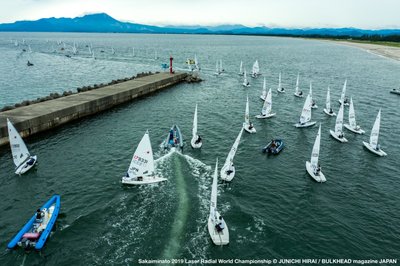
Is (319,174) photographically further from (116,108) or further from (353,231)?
(116,108)

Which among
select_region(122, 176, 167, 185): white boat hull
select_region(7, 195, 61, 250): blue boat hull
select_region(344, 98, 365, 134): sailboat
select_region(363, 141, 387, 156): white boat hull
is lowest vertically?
select_region(7, 195, 61, 250): blue boat hull

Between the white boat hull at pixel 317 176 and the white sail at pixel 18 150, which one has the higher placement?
the white sail at pixel 18 150

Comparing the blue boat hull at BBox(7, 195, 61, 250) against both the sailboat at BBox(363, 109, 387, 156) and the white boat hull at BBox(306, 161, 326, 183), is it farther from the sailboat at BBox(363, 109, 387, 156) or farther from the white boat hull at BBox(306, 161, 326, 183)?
the sailboat at BBox(363, 109, 387, 156)

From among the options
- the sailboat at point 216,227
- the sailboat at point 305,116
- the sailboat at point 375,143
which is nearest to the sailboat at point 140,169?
the sailboat at point 216,227

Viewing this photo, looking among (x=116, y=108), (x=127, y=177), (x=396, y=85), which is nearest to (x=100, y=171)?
(x=127, y=177)

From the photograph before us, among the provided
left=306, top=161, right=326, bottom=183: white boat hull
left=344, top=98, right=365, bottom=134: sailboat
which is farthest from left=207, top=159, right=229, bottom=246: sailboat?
left=344, top=98, right=365, bottom=134: sailboat

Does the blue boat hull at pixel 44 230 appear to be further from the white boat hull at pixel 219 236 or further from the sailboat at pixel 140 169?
the white boat hull at pixel 219 236

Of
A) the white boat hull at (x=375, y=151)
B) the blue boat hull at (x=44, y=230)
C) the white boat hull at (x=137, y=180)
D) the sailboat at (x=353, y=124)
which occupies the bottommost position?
the blue boat hull at (x=44, y=230)
